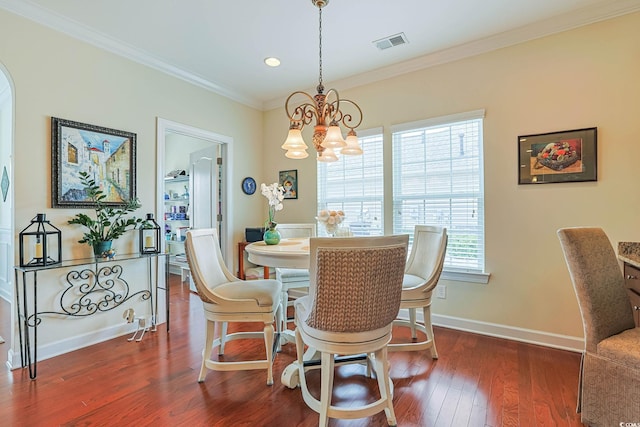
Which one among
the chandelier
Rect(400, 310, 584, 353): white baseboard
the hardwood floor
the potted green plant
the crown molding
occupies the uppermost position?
the crown molding

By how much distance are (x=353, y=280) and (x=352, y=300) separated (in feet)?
0.34

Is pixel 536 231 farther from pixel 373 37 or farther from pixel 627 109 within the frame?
pixel 373 37

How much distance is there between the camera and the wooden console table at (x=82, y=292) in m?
2.21

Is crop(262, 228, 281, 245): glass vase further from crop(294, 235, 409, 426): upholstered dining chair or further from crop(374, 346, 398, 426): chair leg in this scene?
crop(374, 346, 398, 426): chair leg

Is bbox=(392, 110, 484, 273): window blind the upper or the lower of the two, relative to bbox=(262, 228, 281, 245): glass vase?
upper

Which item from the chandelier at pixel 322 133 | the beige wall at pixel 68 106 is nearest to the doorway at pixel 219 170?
the beige wall at pixel 68 106

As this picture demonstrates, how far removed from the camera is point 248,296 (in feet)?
6.73

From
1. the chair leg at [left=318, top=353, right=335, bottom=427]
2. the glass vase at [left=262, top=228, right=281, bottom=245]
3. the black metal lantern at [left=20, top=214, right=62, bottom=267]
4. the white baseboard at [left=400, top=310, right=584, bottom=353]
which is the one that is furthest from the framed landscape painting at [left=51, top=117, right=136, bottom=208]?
the white baseboard at [left=400, top=310, right=584, bottom=353]

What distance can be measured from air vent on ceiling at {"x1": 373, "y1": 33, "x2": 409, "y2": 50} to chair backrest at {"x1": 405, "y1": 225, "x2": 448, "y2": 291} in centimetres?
172

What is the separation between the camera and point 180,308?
370 centimetres

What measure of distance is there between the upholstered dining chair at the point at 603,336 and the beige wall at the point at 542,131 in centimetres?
87

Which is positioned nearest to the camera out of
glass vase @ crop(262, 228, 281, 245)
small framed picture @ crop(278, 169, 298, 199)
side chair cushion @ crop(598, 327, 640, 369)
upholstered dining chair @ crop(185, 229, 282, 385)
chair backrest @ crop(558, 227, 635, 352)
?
side chair cushion @ crop(598, 327, 640, 369)

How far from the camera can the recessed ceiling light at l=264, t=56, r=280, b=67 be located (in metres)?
3.14

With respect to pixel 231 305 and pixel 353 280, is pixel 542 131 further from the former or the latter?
pixel 231 305
